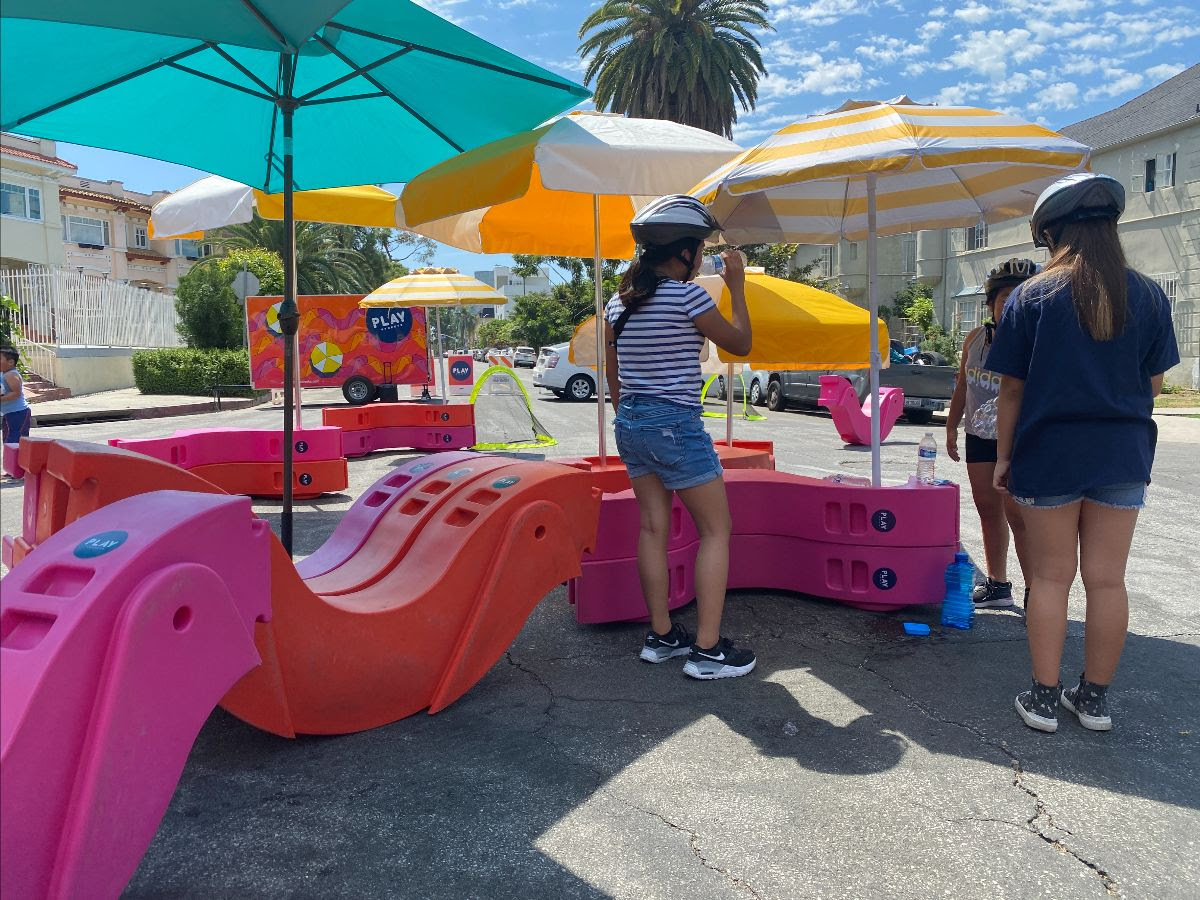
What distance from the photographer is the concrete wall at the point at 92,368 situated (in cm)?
2350

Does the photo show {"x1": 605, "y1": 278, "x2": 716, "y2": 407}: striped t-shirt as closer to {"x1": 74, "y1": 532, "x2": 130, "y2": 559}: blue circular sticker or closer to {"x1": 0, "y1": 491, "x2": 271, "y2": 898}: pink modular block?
{"x1": 0, "y1": 491, "x2": 271, "y2": 898}: pink modular block

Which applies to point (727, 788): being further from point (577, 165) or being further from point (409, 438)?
point (409, 438)

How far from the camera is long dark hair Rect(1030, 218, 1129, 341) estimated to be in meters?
3.05

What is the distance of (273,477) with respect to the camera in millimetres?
8797

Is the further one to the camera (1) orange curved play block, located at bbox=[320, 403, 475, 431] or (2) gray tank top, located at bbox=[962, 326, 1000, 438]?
(1) orange curved play block, located at bbox=[320, 403, 475, 431]

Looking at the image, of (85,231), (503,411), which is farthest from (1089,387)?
(85,231)

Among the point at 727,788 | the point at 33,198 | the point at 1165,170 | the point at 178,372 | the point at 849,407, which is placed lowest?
the point at 727,788

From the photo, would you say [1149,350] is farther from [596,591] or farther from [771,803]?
[596,591]

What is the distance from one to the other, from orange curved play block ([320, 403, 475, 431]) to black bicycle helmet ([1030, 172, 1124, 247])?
9816 mm

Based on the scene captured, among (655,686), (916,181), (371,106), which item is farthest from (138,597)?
(916,181)

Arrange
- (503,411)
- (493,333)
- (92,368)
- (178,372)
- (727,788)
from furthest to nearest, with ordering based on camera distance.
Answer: (493,333), (178,372), (92,368), (503,411), (727,788)

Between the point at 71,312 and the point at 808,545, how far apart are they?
25443mm

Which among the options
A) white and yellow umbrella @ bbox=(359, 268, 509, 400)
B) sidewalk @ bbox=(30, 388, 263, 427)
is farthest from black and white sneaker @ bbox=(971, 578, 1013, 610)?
sidewalk @ bbox=(30, 388, 263, 427)

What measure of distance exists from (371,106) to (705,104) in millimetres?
30229
